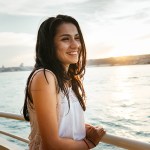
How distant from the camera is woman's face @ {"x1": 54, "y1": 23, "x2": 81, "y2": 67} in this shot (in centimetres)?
123

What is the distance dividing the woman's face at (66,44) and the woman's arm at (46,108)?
0.15 meters

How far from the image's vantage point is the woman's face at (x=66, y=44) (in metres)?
1.23

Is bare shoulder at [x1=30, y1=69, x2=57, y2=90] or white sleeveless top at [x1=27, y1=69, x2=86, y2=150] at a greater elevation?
bare shoulder at [x1=30, y1=69, x2=57, y2=90]

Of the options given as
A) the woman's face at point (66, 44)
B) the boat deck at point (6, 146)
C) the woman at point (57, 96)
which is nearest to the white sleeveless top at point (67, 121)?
the woman at point (57, 96)

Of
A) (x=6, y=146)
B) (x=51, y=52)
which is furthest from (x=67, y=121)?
(x=6, y=146)

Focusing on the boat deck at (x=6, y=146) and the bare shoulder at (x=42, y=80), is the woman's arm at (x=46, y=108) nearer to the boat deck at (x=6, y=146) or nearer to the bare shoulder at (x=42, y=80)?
the bare shoulder at (x=42, y=80)

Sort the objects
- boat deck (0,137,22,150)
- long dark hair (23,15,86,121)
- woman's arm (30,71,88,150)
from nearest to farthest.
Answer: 1. woman's arm (30,71,88,150)
2. long dark hair (23,15,86,121)
3. boat deck (0,137,22,150)

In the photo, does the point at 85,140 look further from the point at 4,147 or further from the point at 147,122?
the point at 147,122

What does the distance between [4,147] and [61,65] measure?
2286mm

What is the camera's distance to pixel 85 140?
1228 mm

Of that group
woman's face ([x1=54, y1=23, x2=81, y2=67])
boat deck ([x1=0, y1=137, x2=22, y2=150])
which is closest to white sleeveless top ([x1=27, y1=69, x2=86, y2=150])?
woman's face ([x1=54, y1=23, x2=81, y2=67])

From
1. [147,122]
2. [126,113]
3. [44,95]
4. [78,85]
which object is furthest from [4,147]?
[126,113]

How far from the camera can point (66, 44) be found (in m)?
1.23

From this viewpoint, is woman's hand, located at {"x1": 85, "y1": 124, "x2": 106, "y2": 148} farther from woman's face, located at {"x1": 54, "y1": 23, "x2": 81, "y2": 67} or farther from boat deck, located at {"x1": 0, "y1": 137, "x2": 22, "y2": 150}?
boat deck, located at {"x1": 0, "y1": 137, "x2": 22, "y2": 150}
